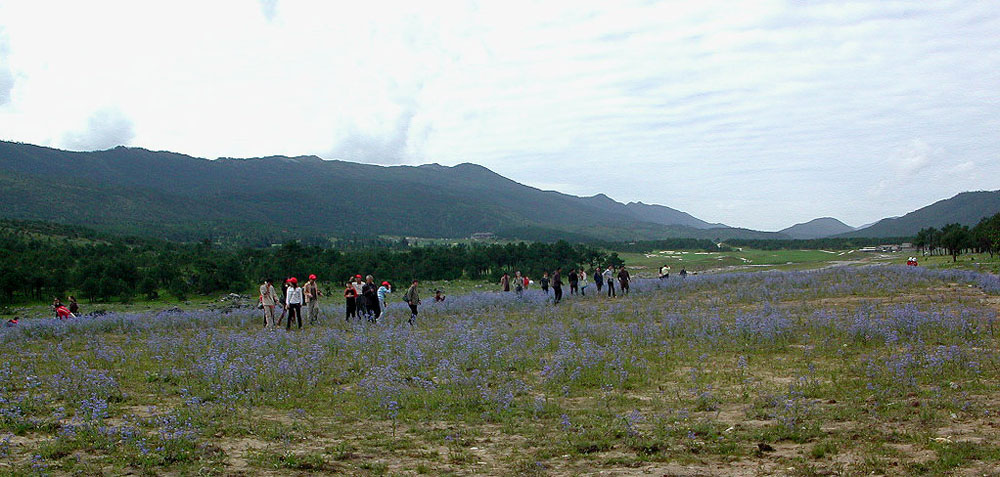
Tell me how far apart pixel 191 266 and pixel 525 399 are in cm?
4580

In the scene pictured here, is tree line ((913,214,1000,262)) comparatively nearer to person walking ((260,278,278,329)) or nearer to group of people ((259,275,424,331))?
group of people ((259,275,424,331))

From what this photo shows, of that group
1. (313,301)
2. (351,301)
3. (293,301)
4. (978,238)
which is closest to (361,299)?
(351,301)

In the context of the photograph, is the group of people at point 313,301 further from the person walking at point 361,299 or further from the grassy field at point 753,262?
the grassy field at point 753,262

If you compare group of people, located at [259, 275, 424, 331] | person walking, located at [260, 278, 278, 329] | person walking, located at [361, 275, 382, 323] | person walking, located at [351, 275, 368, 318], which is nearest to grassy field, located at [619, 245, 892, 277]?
person walking, located at [351, 275, 368, 318]

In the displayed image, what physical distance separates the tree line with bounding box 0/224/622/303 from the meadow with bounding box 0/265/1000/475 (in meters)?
25.8

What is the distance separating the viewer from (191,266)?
4919cm

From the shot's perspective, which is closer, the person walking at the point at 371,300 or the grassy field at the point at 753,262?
the person walking at the point at 371,300

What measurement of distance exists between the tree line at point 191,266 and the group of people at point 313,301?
81.8ft

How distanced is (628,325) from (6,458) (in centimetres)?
1368

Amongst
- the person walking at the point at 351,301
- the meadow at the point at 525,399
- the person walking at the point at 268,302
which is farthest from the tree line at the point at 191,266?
the meadow at the point at 525,399

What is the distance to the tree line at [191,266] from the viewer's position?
133 ft

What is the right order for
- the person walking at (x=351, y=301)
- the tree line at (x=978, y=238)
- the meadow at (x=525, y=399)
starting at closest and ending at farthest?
the meadow at (x=525, y=399) → the person walking at (x=351, y=301) → the tree line at (x=978, y=238)

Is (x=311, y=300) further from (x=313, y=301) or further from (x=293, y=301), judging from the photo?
(x=293, y=301)

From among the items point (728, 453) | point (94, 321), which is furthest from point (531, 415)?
point (94, 321)
